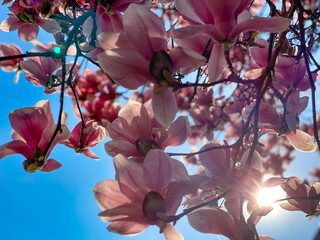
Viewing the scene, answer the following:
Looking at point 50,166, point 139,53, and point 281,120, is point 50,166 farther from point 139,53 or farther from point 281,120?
point 281,120

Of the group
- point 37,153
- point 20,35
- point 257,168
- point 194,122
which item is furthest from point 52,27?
point 194,122

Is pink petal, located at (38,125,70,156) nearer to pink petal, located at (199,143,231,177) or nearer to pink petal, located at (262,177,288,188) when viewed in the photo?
pink petal, located at (199,143,231,177)

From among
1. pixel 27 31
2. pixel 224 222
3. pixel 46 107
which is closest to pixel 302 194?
pixel 224 222

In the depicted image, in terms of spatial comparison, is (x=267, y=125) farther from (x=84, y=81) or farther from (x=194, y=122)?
(x=84, y=81)

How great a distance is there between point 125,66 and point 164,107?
0.28ft

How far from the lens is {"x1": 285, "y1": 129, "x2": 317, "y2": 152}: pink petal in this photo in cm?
58

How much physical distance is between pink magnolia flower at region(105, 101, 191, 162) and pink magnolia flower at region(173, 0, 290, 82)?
134 mm

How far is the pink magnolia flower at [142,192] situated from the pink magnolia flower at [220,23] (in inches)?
6.2

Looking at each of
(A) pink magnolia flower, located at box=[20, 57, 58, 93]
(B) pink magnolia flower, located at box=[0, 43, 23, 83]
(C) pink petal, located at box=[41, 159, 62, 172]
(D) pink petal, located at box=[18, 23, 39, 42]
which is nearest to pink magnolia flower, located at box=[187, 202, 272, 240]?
(C) pink petal, located at box=[41, 159, 62, 172]

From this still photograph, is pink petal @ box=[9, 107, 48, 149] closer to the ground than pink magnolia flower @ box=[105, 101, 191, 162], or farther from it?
farther from it

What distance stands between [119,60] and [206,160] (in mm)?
235

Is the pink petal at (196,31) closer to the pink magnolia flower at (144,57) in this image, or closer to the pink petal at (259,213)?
the pink magnolia flower at (144,57)

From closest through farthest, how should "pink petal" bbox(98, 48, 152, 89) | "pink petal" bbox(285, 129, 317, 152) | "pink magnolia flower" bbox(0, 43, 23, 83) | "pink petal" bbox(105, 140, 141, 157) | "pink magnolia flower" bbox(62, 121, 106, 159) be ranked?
"pink petal" bbox(98, 48, 152, 89) < "pink petal" bbox(105, 140, 141, 157) < "pink petal" bbox(285, 129, 317, 152) < "pink magnolia flower" bbox(62, 121, 106, 159) < "pink magnolia flower" bbox(0, 43, 23, 83)

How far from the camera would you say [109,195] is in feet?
1.36
